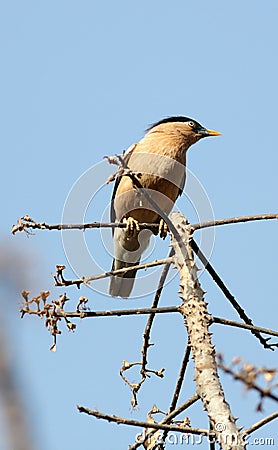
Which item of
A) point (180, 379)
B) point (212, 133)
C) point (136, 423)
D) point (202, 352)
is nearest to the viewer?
point (136, 423)

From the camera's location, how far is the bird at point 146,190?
4.89 m

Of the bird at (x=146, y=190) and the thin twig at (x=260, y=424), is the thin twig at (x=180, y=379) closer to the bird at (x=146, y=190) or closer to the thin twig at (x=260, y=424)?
the thin twig at (x=260, y=424)

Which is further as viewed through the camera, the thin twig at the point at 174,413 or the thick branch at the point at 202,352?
the thin twig at the point at 174,413

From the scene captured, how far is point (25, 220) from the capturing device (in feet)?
7.96

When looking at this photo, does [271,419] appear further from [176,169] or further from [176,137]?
[176,137]

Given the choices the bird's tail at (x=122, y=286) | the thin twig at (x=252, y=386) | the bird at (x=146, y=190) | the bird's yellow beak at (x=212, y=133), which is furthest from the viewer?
the bird's yellow beak at (x=212, y=133)

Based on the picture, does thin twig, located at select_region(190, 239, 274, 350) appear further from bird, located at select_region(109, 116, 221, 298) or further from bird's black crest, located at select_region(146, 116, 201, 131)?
bird's black crest, located at select_region(146, 116, 201, 131)

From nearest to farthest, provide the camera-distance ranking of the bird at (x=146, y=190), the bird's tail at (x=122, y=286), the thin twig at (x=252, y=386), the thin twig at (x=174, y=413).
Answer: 1. the thin twig at (x=252, y=386)
2. the thin twig at (x=174, y=413)
3. the bird's tail at (x=122, y=286)
4. the bird at (x=146, y=190)

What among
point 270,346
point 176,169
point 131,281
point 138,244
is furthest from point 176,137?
point 270,346

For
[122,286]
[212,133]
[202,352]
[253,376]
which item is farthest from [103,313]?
[212,133]

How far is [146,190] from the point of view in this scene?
15.4 feet

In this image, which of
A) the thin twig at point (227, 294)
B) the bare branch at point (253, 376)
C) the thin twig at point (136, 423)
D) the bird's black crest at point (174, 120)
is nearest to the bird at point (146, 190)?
the bird's black crest at point (174, 120)

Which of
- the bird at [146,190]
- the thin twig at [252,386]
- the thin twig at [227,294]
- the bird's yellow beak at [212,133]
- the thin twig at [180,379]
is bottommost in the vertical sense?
the thin twig at [252,386]

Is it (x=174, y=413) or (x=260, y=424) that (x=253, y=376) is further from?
(x=174, y=413)
